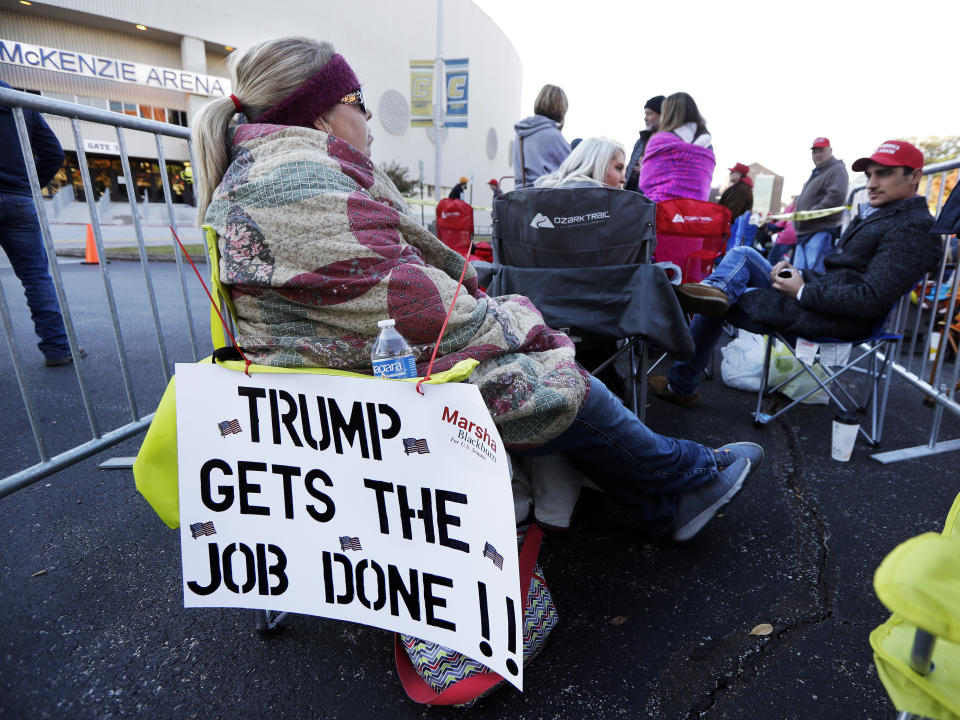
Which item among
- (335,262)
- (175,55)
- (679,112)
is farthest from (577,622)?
(175,55)

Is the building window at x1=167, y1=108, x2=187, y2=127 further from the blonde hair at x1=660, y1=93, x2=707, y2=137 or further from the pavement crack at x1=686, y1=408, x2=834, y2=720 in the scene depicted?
the pavement crack at x1=686, y1=408, x2=834, y2=720

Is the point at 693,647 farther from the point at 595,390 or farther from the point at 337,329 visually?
the point at 337,329

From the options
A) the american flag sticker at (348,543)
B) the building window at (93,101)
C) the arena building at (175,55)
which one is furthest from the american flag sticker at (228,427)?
the building window at (93,101)

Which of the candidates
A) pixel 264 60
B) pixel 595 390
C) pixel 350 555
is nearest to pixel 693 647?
pixel 595 390

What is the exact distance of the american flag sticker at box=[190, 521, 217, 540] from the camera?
136cm

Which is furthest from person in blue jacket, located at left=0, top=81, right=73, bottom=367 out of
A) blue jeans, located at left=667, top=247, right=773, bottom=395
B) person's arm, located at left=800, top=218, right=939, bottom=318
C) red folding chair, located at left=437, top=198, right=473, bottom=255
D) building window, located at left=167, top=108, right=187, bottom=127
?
building window, located at left=167, top=108, right=187, bottom=127

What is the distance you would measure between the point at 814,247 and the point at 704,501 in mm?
5360

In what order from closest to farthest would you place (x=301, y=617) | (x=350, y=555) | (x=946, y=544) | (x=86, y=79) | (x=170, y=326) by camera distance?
(x=946, y=544) < (x=350, y=555) < (x=301, y=617) < (x=170, y=326) < (x=86, y=79)

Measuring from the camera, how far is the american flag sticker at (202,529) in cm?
136

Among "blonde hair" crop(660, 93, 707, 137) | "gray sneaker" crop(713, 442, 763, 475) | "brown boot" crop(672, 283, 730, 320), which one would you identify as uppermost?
"blonde hair" crop(660, 93, 707, 137)

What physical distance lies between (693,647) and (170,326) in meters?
5.45

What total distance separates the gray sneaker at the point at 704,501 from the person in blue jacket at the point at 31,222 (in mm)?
4041

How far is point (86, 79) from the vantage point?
829 inches

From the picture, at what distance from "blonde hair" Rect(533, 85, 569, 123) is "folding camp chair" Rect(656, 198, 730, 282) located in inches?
71.7
